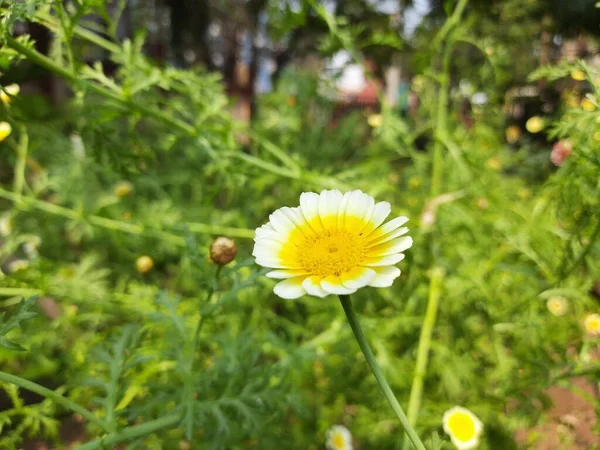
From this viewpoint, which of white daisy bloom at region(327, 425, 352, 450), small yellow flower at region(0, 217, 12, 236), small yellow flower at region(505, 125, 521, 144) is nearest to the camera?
white daisy bloom at region(327, 425, 352, 450)

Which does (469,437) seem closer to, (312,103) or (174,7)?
(312,103)

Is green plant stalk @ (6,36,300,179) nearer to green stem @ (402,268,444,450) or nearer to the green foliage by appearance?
the green foliage

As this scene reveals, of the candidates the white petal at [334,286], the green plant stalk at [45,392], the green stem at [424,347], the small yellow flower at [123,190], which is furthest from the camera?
the small yellow flower at [123,190]

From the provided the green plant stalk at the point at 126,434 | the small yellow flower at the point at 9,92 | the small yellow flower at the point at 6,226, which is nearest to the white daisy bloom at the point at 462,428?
the green plant stalk at the point at 126,434

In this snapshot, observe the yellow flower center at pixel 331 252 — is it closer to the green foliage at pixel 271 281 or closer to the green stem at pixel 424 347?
the green foliage at pixel 271 281

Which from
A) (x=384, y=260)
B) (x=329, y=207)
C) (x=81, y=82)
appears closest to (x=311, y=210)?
(x=329, y=207)

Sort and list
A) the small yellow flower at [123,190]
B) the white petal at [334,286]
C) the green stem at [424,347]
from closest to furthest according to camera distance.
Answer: the white petal at [334,286]
the green stem at [424,347]
the small yellow flower at [123,190]

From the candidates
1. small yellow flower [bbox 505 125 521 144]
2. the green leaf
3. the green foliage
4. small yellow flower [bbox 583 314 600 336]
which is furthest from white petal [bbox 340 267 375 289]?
small yellow flower [bbox 505 125 521 144]

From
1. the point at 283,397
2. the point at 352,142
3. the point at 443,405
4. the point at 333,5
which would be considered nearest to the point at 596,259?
the point at 443,405
